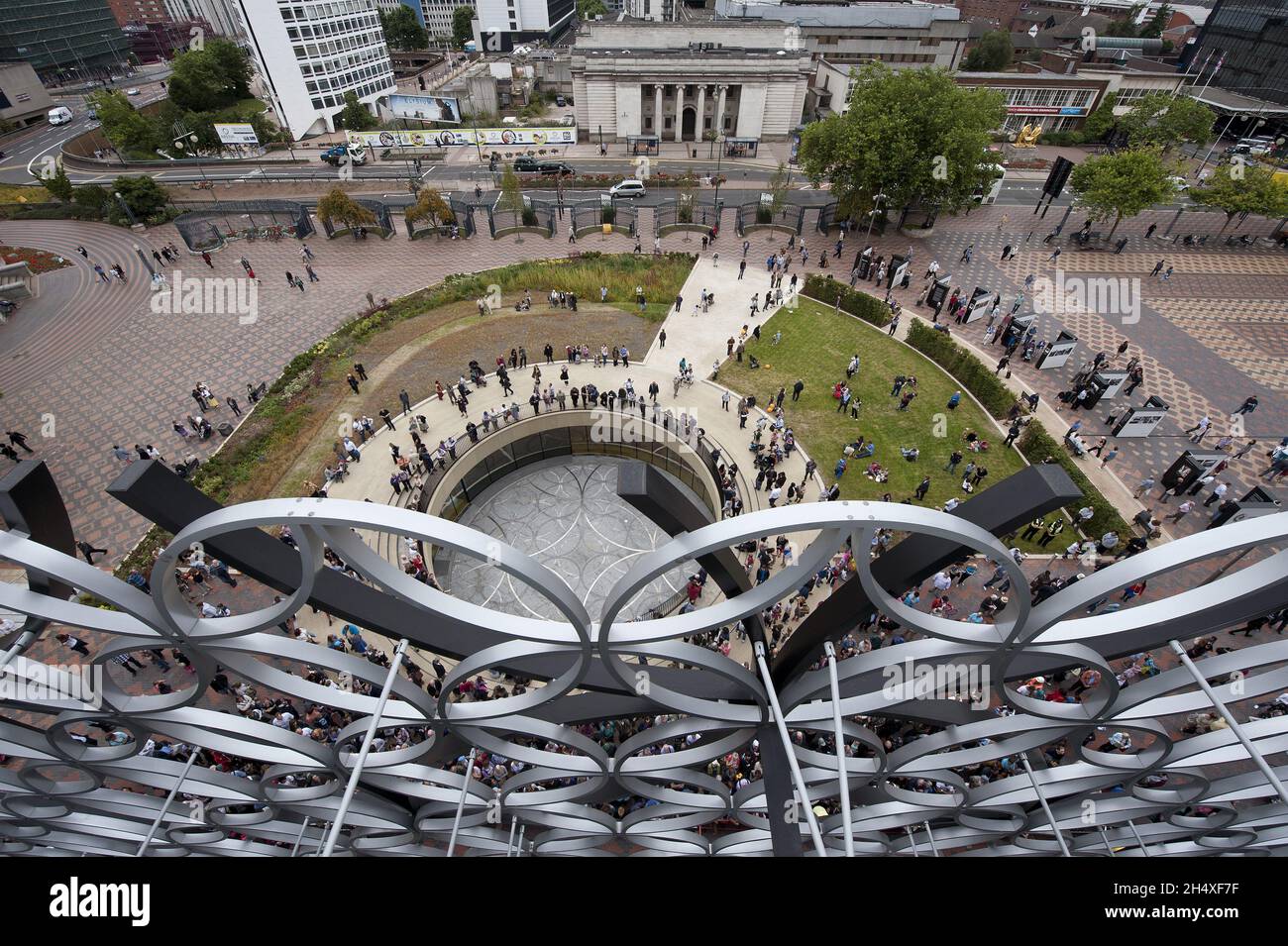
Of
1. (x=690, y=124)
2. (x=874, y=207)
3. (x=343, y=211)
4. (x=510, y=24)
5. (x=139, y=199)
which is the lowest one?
(x=343, y=211)

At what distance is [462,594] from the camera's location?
25.7 meters

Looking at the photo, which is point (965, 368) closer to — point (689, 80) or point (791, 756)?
point (791, 756)

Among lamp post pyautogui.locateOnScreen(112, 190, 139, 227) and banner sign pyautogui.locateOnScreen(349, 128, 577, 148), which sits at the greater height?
banner sign pyautogui.locateOnScreen(349, 128, 577, 148)

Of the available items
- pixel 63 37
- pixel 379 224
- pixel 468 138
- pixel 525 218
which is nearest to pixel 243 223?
pixel 379 224

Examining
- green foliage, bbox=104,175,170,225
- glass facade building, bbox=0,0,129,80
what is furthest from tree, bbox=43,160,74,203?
glass facade building, bbox=0,0,129,80

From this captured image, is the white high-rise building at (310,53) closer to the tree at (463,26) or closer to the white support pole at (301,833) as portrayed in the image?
the tree at (463,26)

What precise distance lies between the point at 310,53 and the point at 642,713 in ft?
305

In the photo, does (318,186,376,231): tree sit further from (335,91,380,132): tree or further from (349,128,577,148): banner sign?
(335,91,380,132): tree

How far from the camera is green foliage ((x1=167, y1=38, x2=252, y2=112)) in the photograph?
77062mm

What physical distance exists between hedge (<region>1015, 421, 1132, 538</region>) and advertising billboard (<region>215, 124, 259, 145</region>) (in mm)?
82680

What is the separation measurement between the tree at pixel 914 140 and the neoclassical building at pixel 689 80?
24470mm

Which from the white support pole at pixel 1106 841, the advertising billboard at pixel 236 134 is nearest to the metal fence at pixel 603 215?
the advertising billboard at pixel 236 134

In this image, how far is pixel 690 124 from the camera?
69.8 m

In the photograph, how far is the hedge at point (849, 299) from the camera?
122 ft
